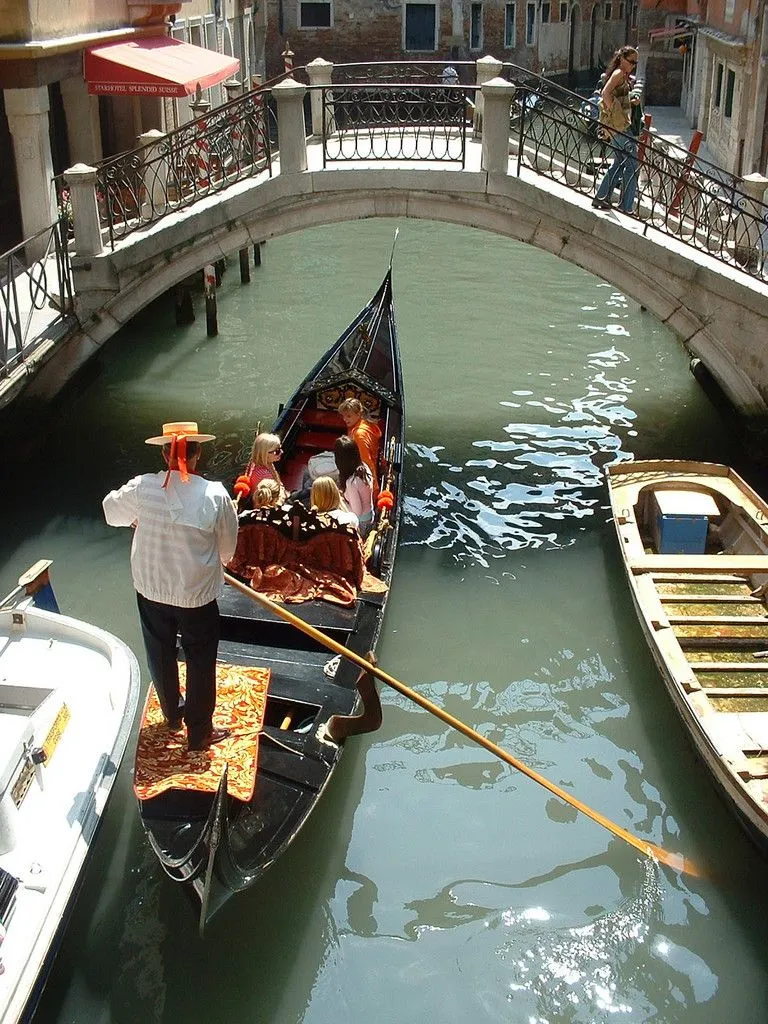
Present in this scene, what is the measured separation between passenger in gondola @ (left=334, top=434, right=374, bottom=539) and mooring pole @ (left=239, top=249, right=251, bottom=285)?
715 cm

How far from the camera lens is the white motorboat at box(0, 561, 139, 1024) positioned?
3307mm

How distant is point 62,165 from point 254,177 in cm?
459

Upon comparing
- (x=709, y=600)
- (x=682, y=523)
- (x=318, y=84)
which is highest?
(x=318, y=84)

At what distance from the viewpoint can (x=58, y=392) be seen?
7.52 m

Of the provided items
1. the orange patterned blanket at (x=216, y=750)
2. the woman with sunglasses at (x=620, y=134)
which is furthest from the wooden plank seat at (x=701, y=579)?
the woman with sunglasses at (x=620, y=134)

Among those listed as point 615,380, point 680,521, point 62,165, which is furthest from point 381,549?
point 62,165

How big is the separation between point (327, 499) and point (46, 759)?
63.9 inches

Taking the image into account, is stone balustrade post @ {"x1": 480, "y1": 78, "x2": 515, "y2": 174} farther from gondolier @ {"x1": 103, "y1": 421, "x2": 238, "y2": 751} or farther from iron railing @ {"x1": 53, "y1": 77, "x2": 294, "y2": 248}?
gondolier @ {"x1": 103, "y1": 421, "x2": 238, "y2": 751}

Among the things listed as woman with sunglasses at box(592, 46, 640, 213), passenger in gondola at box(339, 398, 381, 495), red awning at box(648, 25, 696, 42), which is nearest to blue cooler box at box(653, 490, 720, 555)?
passenger in gondola at box(339, 398, 381, 495)

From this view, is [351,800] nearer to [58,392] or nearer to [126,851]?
[126,851]

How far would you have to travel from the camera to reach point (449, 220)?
7430 millimetres

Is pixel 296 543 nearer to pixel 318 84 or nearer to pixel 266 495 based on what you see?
pixel 266 495

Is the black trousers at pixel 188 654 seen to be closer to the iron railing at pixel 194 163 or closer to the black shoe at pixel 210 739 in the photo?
the black shoe at pixel 210 739

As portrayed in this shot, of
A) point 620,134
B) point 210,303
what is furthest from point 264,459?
point 210,303
